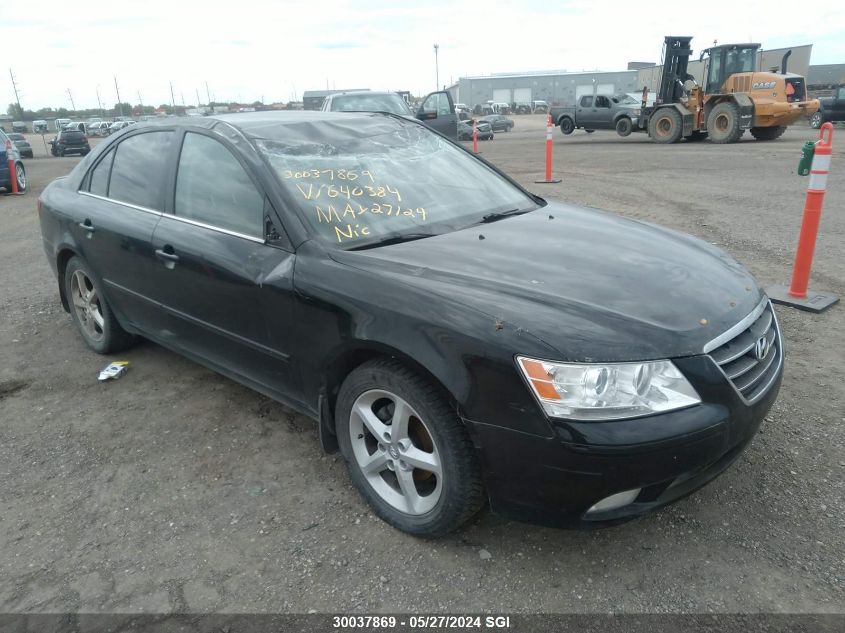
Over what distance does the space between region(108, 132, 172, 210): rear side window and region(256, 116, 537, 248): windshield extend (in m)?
0.84

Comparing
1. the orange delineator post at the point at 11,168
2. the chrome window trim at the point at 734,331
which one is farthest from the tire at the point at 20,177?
the chrome window trim at the point at 734,331

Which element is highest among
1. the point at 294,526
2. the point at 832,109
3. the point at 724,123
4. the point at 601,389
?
the point at 601,389

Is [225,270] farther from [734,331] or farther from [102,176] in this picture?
[734,331]

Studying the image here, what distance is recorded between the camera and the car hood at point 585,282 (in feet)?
6.88

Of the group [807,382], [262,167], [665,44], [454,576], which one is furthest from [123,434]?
[665,44]

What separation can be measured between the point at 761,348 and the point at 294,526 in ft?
6.60

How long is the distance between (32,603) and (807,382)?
3938mm

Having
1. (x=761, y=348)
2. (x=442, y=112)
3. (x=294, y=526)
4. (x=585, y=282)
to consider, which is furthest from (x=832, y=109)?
(x=294, y=526)

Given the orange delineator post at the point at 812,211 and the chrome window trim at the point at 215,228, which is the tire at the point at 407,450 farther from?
the orange delineator post at the point at 812,211

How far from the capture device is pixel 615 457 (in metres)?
1.98

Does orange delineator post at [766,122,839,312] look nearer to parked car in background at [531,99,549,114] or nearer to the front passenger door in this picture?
the front passenger door

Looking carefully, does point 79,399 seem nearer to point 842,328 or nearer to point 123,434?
point 123,434

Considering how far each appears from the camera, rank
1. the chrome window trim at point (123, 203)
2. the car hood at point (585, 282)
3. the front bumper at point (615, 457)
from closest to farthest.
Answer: the front bumper at point (615, 457)
the car hood at point (585, 282)
the chrome window trim at point (123, 203)

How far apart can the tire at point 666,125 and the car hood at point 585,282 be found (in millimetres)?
18890
